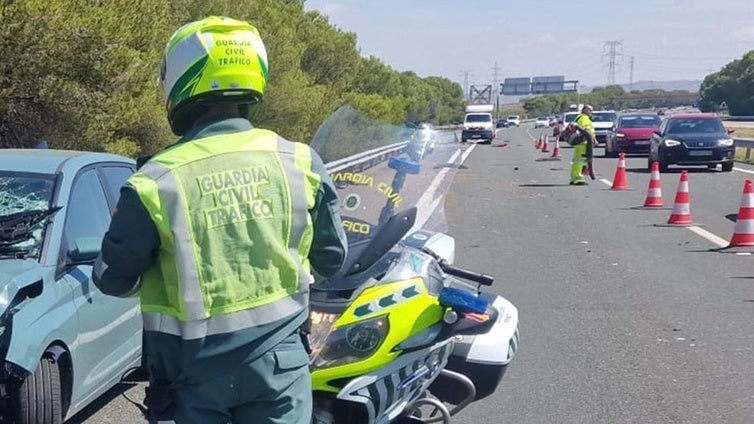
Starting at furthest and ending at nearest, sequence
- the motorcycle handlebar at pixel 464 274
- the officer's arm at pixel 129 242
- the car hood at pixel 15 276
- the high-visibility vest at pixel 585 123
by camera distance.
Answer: the high-visibility vest at pixel 585 123 < the car hood at pixel 15 276 < the motorcycle handlebar at pixel 464 274 < the officer's arm at pixel 129 242

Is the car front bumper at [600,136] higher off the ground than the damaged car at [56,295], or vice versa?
the damaged car at [56,295]

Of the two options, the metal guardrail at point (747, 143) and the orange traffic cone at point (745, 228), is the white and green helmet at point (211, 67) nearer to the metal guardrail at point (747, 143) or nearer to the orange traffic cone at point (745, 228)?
the orange traffic cone at point (745, 228)

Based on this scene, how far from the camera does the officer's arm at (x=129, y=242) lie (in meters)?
2.62

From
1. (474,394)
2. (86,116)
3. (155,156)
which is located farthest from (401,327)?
(86,116)

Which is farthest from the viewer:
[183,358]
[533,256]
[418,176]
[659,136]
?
[659,136]

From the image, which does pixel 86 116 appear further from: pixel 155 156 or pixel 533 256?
pixel 155 156

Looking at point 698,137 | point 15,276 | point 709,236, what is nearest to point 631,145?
point 698,137

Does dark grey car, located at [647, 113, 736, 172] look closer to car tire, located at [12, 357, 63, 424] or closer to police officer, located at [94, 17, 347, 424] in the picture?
car tire, located at [12, 357, 63, 424]

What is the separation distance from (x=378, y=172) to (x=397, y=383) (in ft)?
3.45

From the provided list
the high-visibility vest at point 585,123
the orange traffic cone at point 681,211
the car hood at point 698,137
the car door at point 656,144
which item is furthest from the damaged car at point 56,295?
the car door at point 656,144

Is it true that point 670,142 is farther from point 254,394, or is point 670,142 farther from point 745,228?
point 254,394

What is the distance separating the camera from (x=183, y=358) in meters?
2.68

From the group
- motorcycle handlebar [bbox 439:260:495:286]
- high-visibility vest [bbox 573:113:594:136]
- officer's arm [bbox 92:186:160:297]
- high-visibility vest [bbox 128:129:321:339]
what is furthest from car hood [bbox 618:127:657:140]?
officer's arm [bbox 92:186:160:297]

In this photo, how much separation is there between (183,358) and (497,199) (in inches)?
683
